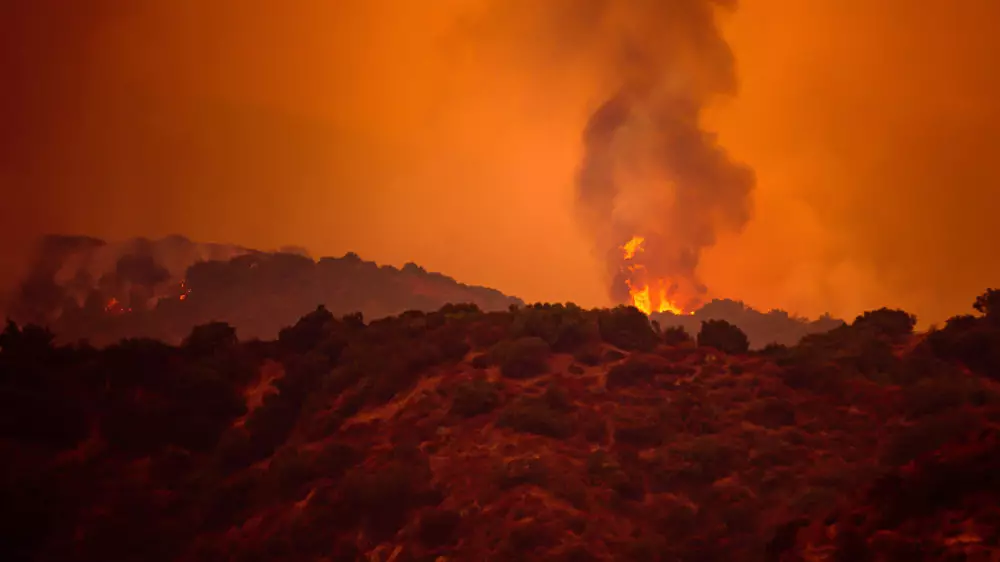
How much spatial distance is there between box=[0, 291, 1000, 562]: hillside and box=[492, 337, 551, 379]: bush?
3.7 inches

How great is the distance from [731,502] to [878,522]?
6.98 metres

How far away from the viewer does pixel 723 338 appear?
35094 mm


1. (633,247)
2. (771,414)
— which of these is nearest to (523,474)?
(771,414)

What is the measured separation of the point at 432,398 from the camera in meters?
29.6

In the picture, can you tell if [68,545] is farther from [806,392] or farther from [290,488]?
[806,392]

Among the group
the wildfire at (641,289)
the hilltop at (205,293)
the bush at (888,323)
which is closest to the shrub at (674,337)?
the bush at (888,323)

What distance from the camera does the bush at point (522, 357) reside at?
31203mm

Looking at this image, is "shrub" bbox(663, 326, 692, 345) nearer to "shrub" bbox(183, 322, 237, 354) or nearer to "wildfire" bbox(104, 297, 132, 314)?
"shrub" bbox(183, 322, 237, 354)

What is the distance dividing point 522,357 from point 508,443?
5.89 m

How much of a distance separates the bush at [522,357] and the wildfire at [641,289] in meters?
50.4

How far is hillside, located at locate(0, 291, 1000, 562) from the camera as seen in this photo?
2117cm

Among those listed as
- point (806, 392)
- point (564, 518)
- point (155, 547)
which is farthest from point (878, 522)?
point (155, 547)

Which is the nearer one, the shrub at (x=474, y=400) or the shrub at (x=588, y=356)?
the shrub at (x=474, y=400)

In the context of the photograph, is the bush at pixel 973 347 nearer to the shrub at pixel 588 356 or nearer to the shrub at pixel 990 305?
the shrub at pixel 990 305
